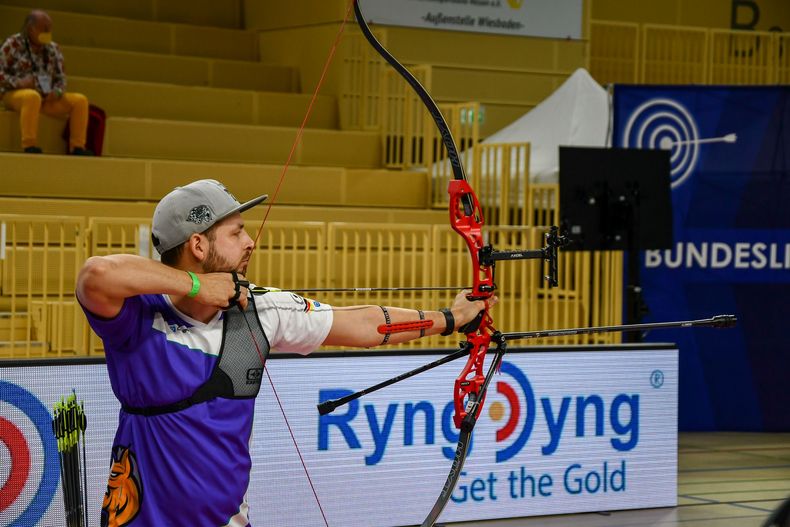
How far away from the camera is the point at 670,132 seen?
8.62 meters

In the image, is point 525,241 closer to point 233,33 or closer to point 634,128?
point 634,128

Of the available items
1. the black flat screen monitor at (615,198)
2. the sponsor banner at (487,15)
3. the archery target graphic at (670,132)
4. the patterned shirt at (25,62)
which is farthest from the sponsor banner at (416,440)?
the sponsor banner at (487,15)

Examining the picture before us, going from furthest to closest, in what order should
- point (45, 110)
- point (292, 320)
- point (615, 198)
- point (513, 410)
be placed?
point (45, 110)
point (615, 198)
point (513, 410)
point (292, 320)

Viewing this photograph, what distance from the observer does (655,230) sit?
25.1ft

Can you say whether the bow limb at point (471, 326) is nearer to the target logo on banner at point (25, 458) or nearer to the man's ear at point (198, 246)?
the man's ear at point (198, 246)

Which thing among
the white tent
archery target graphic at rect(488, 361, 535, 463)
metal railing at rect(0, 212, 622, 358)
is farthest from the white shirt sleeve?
the white tent

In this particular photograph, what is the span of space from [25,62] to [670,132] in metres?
5.06

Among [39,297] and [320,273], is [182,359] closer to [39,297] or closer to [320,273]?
[320,273]

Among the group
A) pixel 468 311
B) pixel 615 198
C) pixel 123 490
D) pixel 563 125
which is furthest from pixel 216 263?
pixel 563 125

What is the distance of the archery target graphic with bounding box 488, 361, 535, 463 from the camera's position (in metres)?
5.52

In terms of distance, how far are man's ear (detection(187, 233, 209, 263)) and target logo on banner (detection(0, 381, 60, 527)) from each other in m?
2.17

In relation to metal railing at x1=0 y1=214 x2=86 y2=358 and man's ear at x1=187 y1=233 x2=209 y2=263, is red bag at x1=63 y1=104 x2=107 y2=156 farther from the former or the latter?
man's ear at x1=187 y1=233 x2=209 y2=263

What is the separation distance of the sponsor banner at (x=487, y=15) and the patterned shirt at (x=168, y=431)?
31.5 ft

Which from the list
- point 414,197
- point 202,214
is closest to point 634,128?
point 414,197
